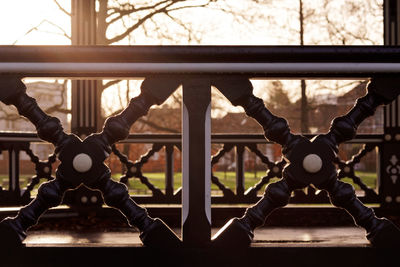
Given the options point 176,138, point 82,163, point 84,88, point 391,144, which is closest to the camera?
point 82,163

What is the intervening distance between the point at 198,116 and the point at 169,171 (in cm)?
443

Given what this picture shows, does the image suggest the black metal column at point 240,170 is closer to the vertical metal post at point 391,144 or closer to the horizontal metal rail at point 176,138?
the horizontal metal rail at point 176,138

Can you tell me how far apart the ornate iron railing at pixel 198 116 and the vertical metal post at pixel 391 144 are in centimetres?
435

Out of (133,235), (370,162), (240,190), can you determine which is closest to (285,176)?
(133,235)

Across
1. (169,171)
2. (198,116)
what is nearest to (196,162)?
(198,116)

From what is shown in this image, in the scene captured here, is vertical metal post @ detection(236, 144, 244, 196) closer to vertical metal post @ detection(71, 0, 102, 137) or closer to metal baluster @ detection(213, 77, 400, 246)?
vertical metal post @ detection(71, 0, 102, 137)

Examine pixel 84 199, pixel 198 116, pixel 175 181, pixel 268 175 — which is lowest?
pixel 175 181

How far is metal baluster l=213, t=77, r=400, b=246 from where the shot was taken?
1.64 m

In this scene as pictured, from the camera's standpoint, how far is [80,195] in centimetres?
570

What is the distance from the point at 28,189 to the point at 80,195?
67 cm

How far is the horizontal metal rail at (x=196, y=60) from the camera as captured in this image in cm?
164

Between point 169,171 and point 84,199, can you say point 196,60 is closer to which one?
point 84,199

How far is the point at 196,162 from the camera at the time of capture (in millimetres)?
1685

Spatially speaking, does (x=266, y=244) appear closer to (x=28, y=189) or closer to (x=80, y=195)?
(x=80, y=195)
